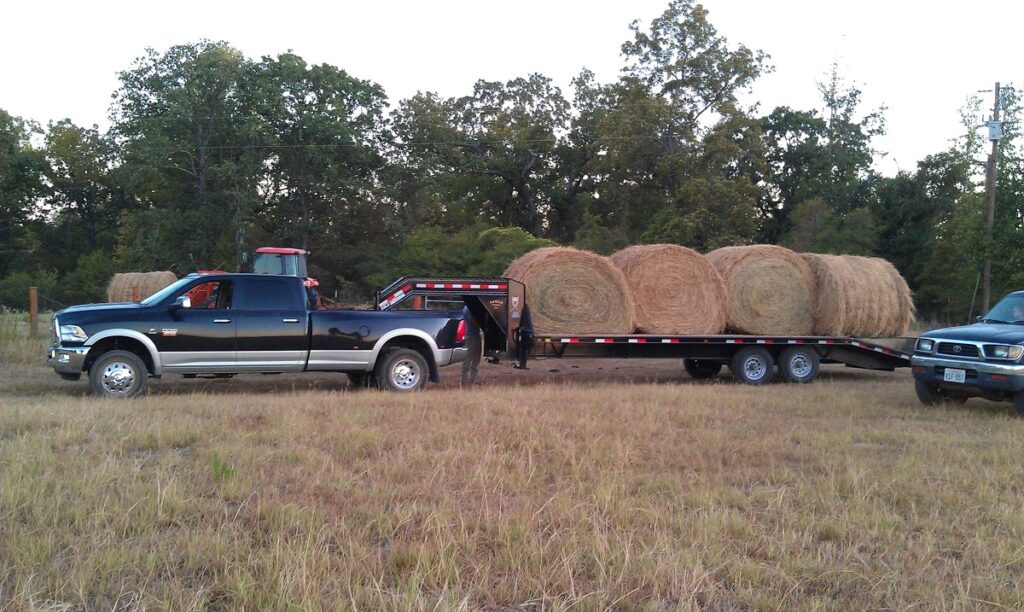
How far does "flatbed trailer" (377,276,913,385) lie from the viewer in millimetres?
12195

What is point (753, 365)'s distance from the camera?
13.7 meters

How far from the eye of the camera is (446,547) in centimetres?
440

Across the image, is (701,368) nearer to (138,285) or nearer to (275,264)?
(275,264)

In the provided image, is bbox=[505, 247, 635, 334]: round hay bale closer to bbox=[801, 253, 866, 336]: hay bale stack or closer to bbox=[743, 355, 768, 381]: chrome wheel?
bbox=[743, 355, 768, 381]: chrome wheel

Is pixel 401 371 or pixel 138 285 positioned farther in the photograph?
pixel 138 285

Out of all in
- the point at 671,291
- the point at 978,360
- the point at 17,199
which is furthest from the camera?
the point at 17,199

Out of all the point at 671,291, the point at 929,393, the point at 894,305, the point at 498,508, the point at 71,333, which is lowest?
the point at 498,508

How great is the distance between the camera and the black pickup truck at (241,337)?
33.8 ft

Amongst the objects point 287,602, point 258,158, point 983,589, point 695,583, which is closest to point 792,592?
point 695,583

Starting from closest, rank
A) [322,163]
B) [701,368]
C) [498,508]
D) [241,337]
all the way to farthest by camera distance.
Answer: [498,508] < [241,337] < [701,368] < [322,163]

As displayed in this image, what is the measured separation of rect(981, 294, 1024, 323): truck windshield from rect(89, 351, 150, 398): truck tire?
11.1m

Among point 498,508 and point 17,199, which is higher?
point 17,199

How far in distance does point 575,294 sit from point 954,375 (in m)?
5.31

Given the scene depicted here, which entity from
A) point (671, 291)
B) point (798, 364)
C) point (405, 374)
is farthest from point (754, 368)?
point (405, 374)
